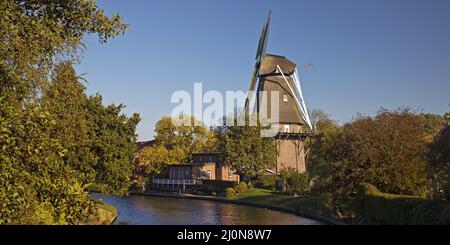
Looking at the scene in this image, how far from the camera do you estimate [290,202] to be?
4541cm

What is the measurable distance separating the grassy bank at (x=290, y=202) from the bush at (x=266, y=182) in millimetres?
1669

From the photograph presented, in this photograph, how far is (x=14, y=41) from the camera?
6.29 metres

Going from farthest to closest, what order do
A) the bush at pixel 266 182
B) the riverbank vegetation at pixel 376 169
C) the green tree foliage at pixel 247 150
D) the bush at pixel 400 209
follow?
the green tree foliage at pixel 247 150 → the bush at pixel 266 182 → the riverbank vegetation at pixel 376 169 → the bush at pixel 400 209

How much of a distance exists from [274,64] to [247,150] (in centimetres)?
1583

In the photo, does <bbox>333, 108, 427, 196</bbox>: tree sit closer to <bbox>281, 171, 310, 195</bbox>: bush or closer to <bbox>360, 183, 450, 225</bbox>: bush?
<bbox>360, 183, 450, 225</bbox>: bush

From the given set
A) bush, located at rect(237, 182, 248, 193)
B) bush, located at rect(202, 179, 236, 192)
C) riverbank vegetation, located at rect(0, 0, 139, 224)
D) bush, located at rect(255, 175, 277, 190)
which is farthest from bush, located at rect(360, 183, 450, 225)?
bush, located at rect(202, 179, 236, 192)

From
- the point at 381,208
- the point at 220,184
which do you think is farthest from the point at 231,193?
the point at 381,208

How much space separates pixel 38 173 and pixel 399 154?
27339 millimetres

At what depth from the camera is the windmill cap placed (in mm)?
67625

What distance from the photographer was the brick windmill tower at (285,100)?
65.3m

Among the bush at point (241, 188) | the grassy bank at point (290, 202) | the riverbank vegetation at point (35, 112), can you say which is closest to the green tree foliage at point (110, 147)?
the grassy bank at point (290, 202)

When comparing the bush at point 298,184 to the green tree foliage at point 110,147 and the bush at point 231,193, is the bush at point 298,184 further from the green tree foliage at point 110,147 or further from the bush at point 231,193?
the green tree foliage at point 110,147

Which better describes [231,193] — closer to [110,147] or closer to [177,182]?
[177,182]
